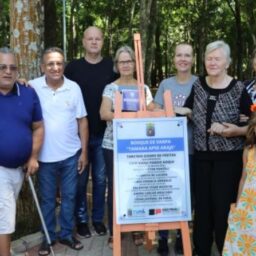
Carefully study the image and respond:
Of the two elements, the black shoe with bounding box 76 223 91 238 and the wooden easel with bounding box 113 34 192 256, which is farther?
the black shoe with bounding box 76 223 91 238

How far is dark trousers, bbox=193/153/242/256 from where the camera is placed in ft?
15.6

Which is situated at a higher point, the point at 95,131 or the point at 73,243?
the point at 95,131

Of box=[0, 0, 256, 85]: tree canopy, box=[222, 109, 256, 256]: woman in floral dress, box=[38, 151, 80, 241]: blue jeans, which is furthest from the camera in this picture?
box=[0, 0, 256, 85]: tree canopy

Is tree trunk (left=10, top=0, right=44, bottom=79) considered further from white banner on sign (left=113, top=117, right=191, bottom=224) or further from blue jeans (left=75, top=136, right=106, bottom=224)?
white banner on sign (left=113, top=117, right=191, bottom=224)

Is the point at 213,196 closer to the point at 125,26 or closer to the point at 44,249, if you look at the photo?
the point at 44,249

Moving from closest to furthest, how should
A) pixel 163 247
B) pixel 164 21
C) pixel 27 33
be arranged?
pixel 163 247
pixel 27 33
pixel 164 21

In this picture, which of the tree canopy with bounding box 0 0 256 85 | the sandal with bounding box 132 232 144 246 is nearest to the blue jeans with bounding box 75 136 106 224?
the sandal with bounding box 132 232 144 246

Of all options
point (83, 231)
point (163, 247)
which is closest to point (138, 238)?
point (163, 247)

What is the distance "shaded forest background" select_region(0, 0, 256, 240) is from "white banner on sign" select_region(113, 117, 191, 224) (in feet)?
5.71

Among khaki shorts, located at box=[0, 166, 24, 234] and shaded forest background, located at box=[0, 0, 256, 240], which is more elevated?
shaded forest background, located at box=[0, 0, 256, 240]

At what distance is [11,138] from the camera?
4699mm

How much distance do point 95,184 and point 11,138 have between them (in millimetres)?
1668

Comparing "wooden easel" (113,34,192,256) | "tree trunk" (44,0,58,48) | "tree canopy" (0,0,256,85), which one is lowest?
"wooden easel" (113,34,192,256)

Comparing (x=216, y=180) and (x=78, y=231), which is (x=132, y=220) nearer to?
(x=216, y=180)
